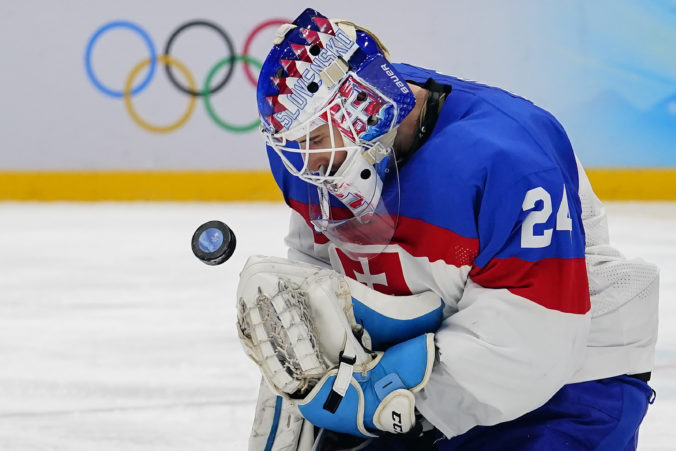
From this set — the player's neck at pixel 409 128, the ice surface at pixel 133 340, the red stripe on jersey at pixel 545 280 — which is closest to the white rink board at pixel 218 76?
the ice surface at pixel 133 340

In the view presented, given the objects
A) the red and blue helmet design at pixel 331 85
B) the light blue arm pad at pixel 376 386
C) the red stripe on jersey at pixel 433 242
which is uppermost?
the red and blue helmet design at pixel 331 85

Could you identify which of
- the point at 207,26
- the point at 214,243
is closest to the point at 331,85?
the point at 214,243

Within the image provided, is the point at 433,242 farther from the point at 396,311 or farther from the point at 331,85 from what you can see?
the point at 331,85

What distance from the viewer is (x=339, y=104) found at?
1.25 m

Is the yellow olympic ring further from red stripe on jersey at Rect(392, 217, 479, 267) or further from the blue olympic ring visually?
red stripe on jersey at Rect(392, 217, 479, 267)

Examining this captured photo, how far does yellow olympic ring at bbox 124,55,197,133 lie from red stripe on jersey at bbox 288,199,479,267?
512 cm

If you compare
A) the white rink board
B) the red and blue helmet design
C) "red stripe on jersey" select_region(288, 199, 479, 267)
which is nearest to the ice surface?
"red stripe on jersey" select_region(288, 199, 479, 267)

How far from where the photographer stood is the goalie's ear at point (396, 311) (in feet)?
4.38

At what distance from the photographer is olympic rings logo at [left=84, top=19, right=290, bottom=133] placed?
20.6ft

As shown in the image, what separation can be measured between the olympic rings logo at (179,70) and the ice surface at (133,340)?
1.41 metres

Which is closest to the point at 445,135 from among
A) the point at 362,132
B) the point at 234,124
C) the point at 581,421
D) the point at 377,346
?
the point at 362,132

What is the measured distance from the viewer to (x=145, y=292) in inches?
131

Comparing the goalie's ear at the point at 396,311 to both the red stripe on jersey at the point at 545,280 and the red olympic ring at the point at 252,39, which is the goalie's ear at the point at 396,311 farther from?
the red olympic ring at the point at 252,39

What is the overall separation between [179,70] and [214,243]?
5.14 meters
